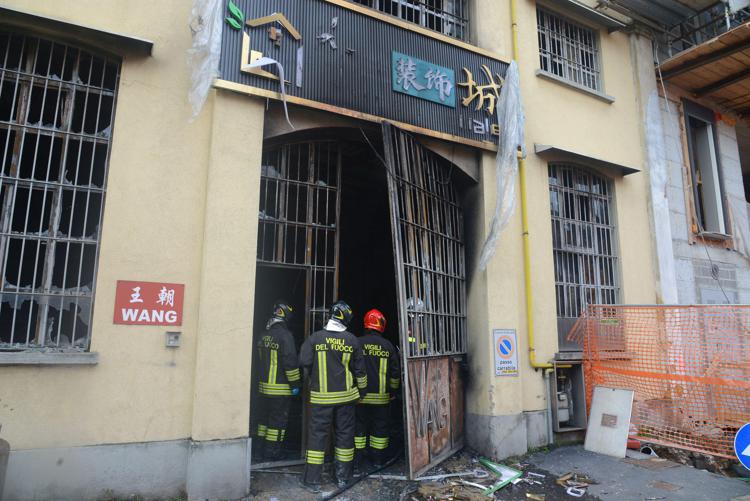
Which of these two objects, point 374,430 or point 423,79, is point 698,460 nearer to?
point 374,430

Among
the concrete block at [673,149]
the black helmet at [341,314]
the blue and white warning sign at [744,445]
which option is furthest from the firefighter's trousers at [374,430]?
the concrete block at [673,149]

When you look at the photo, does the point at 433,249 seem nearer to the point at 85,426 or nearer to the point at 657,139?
the point at 85,426

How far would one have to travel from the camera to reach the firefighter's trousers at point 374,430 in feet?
21.1

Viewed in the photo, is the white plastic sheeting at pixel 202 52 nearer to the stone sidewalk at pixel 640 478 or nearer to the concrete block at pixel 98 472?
the concrete block at pixel 98 472

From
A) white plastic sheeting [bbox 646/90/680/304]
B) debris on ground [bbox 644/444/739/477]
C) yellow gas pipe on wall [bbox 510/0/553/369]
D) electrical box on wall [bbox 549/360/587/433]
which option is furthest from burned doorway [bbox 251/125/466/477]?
white plastic sheeting [bbox 646/90/680/304]

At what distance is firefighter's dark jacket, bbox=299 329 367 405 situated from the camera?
18.8 feet

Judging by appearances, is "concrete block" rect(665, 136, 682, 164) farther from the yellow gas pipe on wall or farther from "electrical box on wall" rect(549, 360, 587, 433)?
"electrical box on wall" rect(549, 360, 587, 433)

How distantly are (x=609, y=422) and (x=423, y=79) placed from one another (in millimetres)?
5543

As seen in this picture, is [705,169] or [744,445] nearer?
[744,445]

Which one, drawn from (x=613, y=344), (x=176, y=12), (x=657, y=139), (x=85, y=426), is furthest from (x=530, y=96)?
(x=85, y=426)

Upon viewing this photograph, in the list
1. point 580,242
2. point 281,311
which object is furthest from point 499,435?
point 580,242

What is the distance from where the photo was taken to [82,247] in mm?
5062

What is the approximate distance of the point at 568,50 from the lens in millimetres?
9305

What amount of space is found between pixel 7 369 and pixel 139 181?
6.88ft
